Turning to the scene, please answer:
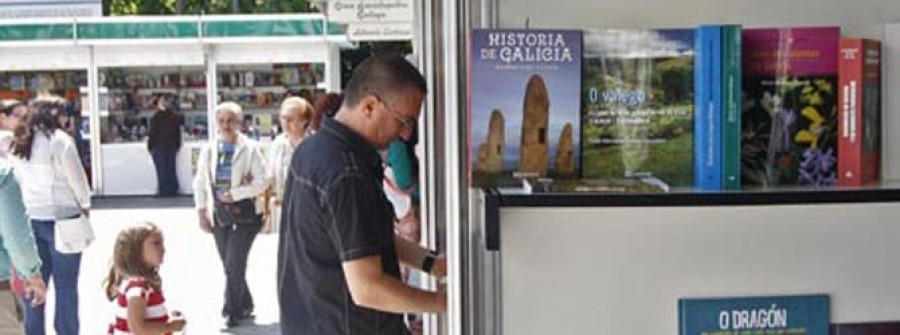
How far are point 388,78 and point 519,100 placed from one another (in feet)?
2.73

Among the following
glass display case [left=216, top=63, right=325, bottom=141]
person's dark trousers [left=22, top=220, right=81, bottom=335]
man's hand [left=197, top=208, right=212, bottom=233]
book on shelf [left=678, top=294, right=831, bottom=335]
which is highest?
glass display case [left=216, top=63, right=325, bottom=141]

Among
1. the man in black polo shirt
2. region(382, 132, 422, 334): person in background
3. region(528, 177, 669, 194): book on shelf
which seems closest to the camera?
region(528, 177, 669, 194): book on shelf

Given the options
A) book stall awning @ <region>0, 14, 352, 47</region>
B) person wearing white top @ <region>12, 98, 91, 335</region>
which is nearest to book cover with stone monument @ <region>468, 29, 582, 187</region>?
person wearing white top @ <region>12, 98, 91, 335</region>

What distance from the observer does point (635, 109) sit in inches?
74.9

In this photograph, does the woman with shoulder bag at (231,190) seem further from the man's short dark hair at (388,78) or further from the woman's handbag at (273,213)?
the man's short dark hair at (388,78)

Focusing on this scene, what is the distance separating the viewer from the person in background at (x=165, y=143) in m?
12.6

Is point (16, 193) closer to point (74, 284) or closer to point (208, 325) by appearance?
point (74, 284)

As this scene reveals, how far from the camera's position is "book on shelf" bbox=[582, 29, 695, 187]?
6.21ft

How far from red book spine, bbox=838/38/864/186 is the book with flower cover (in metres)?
0.01

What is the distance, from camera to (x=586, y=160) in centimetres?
191

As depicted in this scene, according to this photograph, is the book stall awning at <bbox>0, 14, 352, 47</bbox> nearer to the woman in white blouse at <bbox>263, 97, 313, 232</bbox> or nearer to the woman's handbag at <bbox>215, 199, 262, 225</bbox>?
the woman in white blouse at <bbox>263, 97, 313, 232</bbox>

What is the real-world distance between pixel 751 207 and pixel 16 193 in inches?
138

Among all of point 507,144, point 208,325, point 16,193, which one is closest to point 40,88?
point 208,325

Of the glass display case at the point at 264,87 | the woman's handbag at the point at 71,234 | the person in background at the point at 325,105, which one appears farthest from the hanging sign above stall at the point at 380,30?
the glass display case at the point at 264,87
